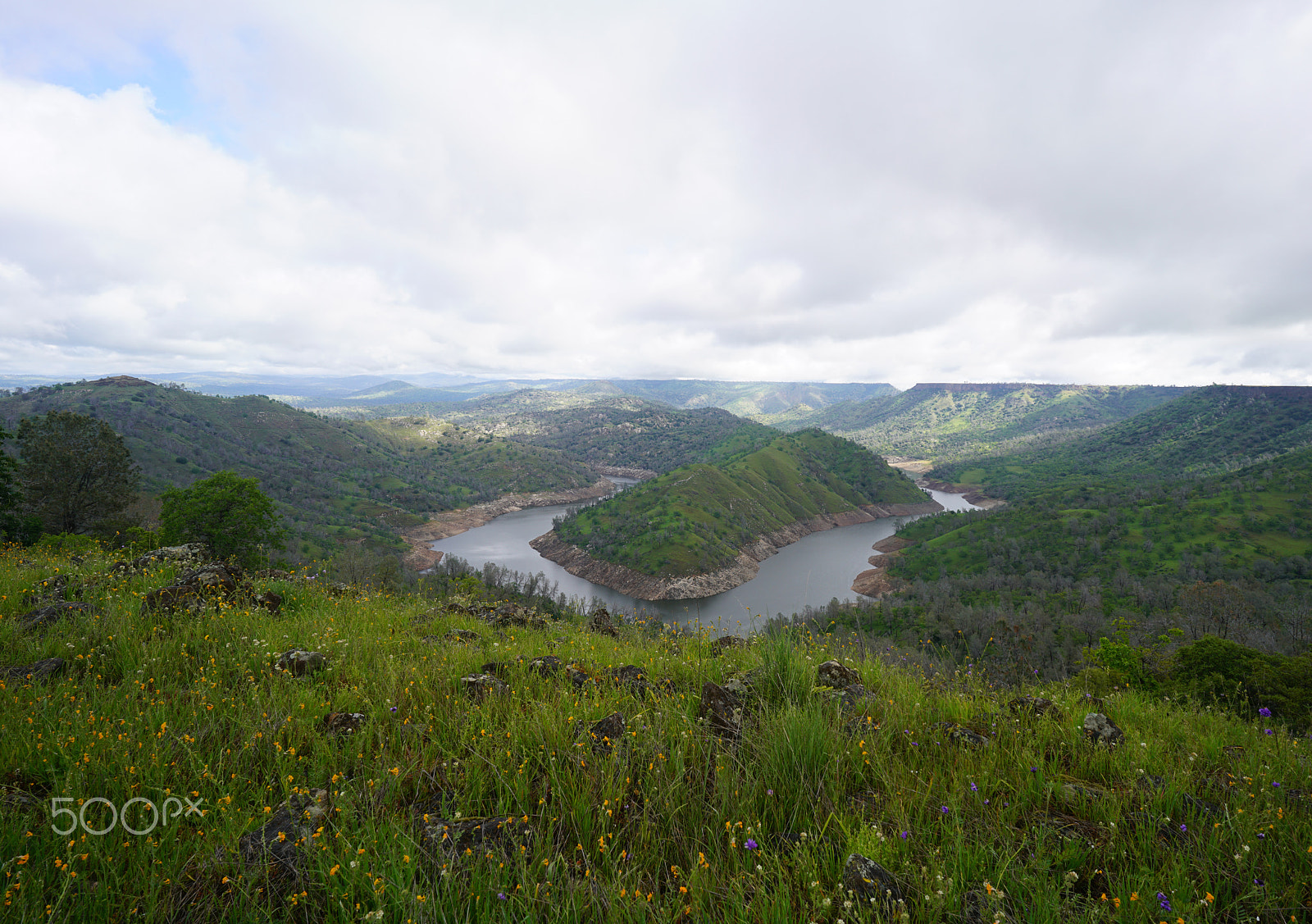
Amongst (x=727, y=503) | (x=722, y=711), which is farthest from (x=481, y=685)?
(x=727, y=503)

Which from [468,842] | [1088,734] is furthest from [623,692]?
[1088,734]

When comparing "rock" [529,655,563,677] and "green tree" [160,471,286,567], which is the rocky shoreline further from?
"rock" [529,655,563,677]

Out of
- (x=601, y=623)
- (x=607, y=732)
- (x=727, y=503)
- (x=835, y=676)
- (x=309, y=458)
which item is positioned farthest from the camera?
(x=309, y=458)

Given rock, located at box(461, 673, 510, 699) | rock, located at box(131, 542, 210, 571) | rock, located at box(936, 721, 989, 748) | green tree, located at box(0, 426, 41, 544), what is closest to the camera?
rock, located at box(936, 721, 989, 748)

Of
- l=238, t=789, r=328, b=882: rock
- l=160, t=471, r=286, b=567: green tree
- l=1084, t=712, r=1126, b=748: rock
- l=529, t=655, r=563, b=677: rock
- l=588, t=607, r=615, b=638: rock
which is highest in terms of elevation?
l=238, t=789, r=328, b=882: rock

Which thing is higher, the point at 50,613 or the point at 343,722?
the point at 50,613

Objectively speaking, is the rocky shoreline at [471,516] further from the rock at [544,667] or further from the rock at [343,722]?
the rock at [343,722]

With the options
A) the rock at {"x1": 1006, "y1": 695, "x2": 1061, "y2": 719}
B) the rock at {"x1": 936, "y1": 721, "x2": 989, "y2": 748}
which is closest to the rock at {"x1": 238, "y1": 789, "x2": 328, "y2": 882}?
the rock at {"x1": 936, "y1": 721, "x2": 989, "y2": 748}

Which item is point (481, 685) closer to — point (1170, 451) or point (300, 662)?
point (300, 662)

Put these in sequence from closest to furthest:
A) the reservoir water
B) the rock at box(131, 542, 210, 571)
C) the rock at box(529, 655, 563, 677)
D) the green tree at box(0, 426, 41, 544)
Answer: the rock at box(529, 655, 563, 677)
the rock at box(131, 542, 210, 571)
the green tree at box(0, 426, 41, 544)
the reservoir water
